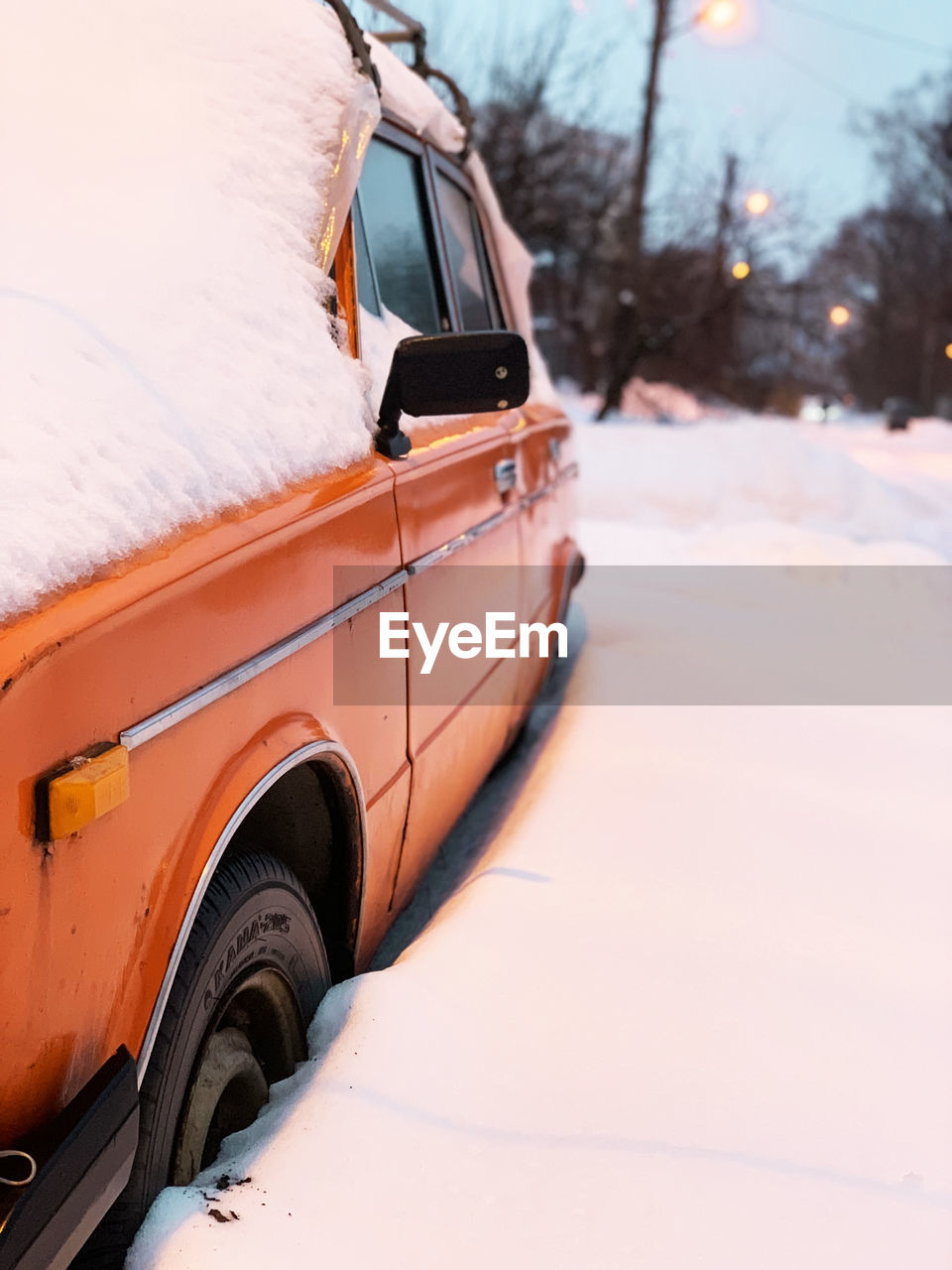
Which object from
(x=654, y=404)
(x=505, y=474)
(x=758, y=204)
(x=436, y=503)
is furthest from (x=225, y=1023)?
(x=758, y=204)

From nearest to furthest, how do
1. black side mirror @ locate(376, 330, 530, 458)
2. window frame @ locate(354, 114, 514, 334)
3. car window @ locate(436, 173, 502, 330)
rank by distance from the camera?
1. black side mirror @ locate(376, 330, 530, 458)
2. window frame @ locate(354, 114, 514, 334)
3. car window @ locate(436, 173, 502, 330)

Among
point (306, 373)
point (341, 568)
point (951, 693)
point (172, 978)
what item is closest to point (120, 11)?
point (306, 373)

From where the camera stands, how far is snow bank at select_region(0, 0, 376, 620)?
1438 millimetres

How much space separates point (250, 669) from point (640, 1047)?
1.10 m

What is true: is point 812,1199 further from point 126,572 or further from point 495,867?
point 126,572

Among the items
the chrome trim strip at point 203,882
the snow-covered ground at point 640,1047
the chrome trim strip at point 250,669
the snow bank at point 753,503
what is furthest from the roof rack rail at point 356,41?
the snow bank at point 753,503

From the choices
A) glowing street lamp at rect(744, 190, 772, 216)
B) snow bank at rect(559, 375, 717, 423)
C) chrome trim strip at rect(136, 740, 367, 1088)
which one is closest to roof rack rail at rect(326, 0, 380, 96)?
chrome trim strip at rect(136, 740, 367, 1088)

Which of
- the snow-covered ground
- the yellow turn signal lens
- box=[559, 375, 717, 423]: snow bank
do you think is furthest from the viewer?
box=[559, 375, 717, 423]: snow bank

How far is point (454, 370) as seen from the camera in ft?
7.11

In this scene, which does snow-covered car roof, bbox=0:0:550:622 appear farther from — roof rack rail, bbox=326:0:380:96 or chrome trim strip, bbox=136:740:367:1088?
chrome trim strip, bbox=136:740:367:1088

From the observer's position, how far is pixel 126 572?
1.41m

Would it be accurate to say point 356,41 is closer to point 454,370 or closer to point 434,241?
point 434,241

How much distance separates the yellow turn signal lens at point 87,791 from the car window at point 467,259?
2.40 meters

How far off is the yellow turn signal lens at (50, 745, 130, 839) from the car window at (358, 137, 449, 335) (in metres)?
1.44
